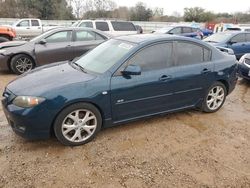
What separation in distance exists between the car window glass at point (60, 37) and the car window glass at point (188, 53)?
477cm

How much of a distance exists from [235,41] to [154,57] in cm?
784

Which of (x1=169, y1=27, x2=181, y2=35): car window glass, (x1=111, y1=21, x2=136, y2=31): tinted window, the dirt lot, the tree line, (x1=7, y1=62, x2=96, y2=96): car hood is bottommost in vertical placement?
the dirt lot

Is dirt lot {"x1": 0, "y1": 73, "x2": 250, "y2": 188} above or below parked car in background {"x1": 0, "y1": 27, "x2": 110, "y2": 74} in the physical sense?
below

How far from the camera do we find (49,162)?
11.7 ft

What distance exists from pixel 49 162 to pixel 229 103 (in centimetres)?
421

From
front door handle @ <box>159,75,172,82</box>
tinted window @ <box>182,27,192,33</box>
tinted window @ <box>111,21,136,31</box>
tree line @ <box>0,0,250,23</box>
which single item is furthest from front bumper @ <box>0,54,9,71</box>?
tree line @ <box>0,0,250,23</box>

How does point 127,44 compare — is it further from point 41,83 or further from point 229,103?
point 229,103

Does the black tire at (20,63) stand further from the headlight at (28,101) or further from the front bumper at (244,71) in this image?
the front bumper at (244,71)

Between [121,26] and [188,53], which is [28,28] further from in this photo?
[188,53]

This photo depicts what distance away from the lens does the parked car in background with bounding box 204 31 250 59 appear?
35.6 feet

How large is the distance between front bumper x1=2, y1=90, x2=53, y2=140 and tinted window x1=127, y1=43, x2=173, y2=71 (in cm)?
151

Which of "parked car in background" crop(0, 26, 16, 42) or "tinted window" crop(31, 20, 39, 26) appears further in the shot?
"tinted window" crop(31, 20, 39, 26)

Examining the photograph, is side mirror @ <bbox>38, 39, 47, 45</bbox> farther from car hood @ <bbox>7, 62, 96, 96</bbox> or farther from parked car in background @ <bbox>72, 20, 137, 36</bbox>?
parked car in background @ <bbox>72, 20, 137, 36</bbox>

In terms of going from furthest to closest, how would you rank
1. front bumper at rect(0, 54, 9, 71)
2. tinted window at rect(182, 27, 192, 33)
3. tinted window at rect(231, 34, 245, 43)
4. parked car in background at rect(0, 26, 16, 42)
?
tinted window at rect(182, 27, 192, 33) → parked car in background at rect(0, 26, 16, 42) → tinted window at rect(231, 34, 245, 43) → front bumper at rect(0, 54, 9, 71)
